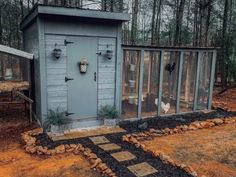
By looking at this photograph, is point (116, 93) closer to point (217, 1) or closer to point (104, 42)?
point (104, 42)

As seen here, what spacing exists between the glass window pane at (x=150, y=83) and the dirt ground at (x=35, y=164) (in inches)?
117

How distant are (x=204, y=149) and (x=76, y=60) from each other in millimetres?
3438

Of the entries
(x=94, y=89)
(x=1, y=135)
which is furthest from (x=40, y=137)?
(x=94, y=89)

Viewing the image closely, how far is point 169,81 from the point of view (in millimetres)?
6973

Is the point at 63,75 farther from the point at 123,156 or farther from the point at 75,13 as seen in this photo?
the point at 123,156

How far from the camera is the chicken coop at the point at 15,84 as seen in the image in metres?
5.52

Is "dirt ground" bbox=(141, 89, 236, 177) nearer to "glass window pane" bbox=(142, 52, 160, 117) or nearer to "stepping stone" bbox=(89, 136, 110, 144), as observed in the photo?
"stepping stone" bbox=(89, 136, 110, 144)

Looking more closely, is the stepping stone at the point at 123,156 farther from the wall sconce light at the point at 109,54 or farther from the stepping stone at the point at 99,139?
the wall sconce light at the point at 109,54

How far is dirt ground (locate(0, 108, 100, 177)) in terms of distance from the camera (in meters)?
3.65

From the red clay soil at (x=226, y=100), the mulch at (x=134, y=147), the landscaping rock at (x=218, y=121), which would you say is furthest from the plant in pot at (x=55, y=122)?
the red clay soil at (x=226, y=100)

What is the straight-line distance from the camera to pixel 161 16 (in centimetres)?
1542

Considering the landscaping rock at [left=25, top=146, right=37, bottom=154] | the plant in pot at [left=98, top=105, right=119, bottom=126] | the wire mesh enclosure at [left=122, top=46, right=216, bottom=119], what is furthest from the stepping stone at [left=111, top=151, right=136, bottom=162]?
the wire mesh enclosure at [left=122, top=46, right=216, bottom=119]

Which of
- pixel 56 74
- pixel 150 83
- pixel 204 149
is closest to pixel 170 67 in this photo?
pixel 150 83

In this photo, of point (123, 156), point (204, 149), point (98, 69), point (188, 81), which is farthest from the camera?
point (188, 81)
